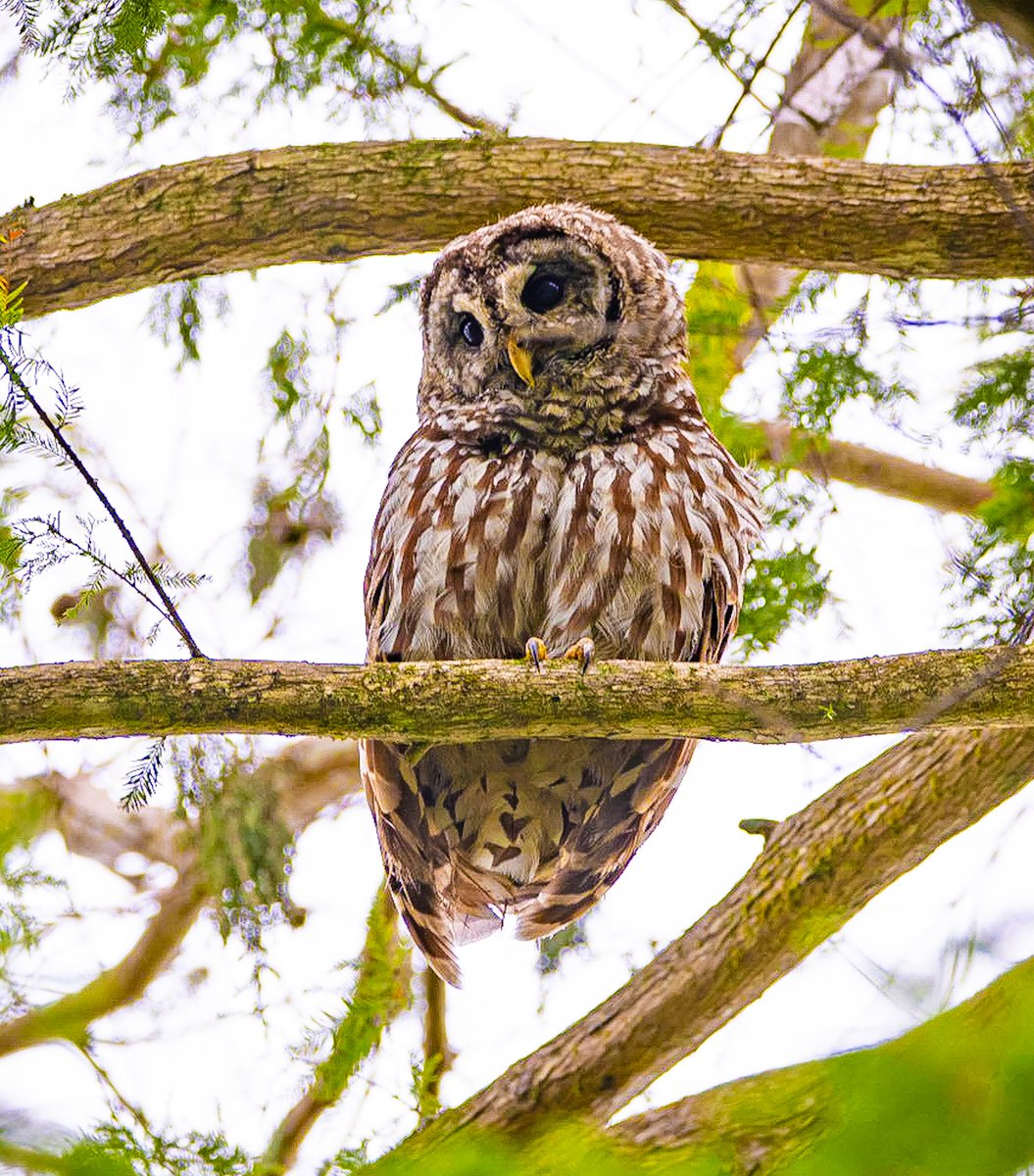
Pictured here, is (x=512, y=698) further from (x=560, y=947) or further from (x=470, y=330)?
(x=560, y=947)

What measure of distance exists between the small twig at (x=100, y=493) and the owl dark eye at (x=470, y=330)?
164 cm

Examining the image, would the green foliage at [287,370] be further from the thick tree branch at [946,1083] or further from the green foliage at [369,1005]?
the thick tree branch at [946,1083]

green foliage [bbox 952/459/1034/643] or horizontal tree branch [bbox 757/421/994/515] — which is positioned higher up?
horizontal tree branch [bbox 757/421/994/515]

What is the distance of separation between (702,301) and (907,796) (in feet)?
7.26

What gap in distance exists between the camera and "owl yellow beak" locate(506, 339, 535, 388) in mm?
4184

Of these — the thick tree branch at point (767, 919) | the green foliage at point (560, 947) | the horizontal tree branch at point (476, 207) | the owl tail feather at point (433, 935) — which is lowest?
the thick tree branch at point (767, 919)

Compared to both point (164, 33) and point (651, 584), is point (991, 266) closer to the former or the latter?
point (651, 584)

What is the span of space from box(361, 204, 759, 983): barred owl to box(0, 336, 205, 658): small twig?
99 centimetres

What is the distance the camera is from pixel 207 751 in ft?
17.2

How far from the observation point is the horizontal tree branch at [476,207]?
15.2ft

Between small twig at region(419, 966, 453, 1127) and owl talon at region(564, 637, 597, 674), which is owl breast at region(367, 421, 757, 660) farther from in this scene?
small twig at region(419, 966, 453, 1127)

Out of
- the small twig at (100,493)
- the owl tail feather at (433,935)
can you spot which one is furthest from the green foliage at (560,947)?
the small twig at (100,493)

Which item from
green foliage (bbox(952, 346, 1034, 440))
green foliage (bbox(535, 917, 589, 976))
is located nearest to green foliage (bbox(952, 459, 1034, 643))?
green foliage (bbox(952, 346, 1034, 440))

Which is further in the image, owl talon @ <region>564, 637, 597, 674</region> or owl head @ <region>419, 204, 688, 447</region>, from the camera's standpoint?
owl head @ <region>419, 204, 688, 447</region>
